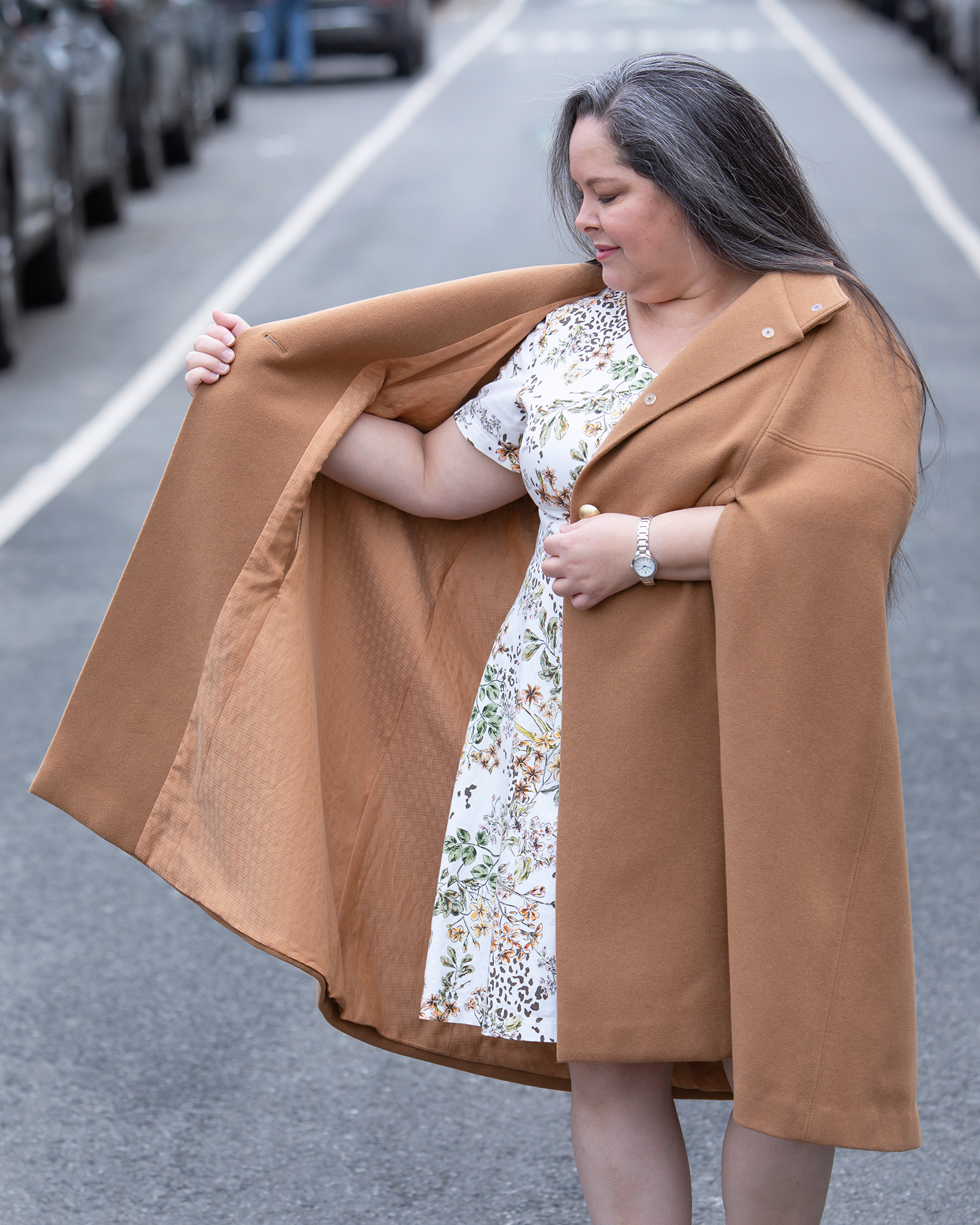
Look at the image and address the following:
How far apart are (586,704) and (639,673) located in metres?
0.09

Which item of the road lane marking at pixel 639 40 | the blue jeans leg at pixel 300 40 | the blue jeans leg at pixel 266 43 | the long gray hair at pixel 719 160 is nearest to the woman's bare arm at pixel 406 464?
the long gray hair at pixel 719 160

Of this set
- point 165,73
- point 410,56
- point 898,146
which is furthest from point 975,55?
point 165,73

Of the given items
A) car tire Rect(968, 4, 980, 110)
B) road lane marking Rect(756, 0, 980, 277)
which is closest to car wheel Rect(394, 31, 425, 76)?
road lane marking Rect(756, 0, 980, 277)

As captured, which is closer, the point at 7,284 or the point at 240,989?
the point at 240,989

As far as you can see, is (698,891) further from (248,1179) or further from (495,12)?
(495,12)

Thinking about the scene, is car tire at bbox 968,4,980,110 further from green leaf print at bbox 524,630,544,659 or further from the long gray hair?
green leaf print at bbox 524,630,544,659

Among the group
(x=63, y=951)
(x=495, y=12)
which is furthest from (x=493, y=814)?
(x=495, y=12)

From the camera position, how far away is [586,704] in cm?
221

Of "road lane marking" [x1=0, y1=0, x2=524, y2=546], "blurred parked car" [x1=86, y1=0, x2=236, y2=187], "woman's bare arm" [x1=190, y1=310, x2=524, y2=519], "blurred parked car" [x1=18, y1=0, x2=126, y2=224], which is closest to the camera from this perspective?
"woman's bare arm" [x1=190, y1=310, x2=524, y2=519]

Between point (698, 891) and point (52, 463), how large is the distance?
19.1 ft

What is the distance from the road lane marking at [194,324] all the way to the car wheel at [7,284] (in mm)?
714

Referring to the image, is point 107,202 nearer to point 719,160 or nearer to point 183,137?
point 183,137

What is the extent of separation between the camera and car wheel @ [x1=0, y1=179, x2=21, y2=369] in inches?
341

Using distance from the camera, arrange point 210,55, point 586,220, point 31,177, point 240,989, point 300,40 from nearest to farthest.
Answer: point 586,220 → point 240,989 → point 31,177 → point 210,55 → point 300,40
